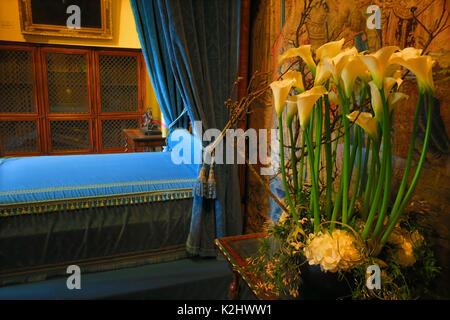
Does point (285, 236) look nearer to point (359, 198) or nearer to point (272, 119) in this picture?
point (359, 198)

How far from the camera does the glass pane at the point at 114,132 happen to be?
4.90 metres

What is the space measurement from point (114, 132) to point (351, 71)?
4.56m

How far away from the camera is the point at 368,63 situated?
738 mm

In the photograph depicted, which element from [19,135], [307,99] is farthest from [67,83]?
[307,99]

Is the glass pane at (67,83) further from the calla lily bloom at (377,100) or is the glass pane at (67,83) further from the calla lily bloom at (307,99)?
the calla lily bloom at (377,100)

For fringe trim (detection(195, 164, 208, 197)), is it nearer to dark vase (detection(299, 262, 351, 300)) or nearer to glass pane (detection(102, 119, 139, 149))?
dark vase (detection(299, 262, 351, 300))

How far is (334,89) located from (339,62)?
20.1 inches

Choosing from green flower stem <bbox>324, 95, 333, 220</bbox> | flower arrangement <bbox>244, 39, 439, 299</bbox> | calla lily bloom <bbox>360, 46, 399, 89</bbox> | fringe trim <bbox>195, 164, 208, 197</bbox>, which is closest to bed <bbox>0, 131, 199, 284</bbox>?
fringe trim <bbox>195, 164, 208, 197</bbox>

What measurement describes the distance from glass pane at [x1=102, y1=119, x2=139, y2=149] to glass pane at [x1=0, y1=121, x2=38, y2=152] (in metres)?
0.88

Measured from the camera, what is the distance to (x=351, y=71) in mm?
791

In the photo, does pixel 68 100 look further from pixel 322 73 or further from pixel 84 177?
pixel 322 73
